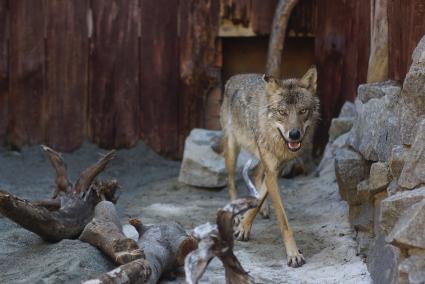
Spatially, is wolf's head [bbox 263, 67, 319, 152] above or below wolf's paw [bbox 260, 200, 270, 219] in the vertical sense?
above

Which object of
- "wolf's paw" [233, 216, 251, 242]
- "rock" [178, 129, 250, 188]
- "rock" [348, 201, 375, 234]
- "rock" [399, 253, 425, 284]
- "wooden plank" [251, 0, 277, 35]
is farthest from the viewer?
"wooden plank" [251, 0, 277, 35]

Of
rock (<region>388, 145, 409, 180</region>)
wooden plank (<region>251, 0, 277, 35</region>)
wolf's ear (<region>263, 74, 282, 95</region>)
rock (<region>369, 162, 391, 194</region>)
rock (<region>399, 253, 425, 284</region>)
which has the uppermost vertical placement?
wooden plank (<region>251, 0, 277, 35</region>)

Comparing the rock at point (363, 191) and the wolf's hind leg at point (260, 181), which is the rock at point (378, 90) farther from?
the wolf's hind leg at point (260, 181)

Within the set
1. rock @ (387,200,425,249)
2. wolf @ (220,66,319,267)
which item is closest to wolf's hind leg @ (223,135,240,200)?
wolf @ (220,66,319,267)

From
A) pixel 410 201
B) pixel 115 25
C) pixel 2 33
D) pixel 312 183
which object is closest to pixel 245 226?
pixel 312 183

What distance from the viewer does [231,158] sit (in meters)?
7.64

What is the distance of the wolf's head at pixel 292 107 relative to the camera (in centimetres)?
612

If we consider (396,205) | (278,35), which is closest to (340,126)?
(278,35)

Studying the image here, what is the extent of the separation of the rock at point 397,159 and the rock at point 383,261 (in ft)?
1.33

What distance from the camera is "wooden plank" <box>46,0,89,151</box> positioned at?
348 inches

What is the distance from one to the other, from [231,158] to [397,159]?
3204 millimetres

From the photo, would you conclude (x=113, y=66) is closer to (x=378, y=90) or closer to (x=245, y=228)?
(x=245, y=228)

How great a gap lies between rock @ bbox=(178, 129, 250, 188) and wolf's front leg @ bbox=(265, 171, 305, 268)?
1.85 m

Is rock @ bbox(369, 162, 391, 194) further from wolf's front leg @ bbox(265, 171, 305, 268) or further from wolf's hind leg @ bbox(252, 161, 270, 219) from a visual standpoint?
wolf's hind leg @ bbox(252, 161, 270, 219)
